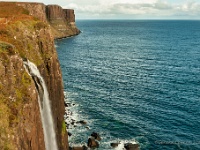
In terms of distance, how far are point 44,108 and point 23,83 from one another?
939cm

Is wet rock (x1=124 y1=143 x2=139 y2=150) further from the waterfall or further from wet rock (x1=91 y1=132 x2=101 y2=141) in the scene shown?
the waterfall

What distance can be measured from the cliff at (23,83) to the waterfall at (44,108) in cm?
171

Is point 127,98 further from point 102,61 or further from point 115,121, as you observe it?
point 102,61

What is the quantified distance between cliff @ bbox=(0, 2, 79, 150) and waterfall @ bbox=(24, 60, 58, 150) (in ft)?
5.61

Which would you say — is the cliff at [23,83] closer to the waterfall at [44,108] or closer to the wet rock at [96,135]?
the waterfall at [44,108]

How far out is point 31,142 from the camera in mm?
28328

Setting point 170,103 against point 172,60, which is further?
point 172,60

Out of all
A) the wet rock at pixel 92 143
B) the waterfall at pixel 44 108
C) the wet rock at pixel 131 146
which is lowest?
the wet rock at pixel 131 146

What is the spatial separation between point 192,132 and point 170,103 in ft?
53.7

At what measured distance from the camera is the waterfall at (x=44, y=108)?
3556 cm

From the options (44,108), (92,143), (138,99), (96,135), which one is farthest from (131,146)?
(138,99)

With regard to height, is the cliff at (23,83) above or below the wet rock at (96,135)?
above

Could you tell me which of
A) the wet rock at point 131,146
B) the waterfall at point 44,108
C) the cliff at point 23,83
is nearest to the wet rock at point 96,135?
the wet rock at point 131,146

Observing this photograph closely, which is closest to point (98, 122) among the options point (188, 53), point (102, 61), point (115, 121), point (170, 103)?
point (115, 121)
